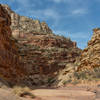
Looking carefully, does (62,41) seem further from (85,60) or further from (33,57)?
(85,60)

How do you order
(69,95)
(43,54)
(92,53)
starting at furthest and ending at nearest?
1. (43,54)
2. (92,53)
3. (69,95)

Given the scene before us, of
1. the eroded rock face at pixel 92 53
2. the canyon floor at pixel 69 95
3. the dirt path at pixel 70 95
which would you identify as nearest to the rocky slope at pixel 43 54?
the eroded rock face at pixel 92 53

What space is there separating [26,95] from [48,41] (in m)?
44.5

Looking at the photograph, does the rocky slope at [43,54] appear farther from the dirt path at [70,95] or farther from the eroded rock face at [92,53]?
the dirt path at [70,95]

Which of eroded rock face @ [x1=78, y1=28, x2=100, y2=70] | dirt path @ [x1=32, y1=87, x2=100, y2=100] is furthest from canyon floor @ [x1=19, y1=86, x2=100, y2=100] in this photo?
eroded rock face @ [x1=78, y1=28, x2=100, y2=70]

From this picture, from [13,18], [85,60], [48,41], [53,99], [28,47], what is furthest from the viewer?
[13,18]

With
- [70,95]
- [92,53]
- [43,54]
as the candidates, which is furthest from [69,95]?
[43,54]

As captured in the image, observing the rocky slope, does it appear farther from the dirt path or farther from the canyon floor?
the dirt path

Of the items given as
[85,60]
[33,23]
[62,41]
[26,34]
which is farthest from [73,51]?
[33,23]

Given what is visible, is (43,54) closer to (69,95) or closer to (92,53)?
(92,53)

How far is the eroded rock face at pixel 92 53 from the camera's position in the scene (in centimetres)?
2023

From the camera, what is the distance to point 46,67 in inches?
1697

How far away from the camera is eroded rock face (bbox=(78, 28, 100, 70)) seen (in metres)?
20.2

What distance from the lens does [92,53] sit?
21.7 metres
